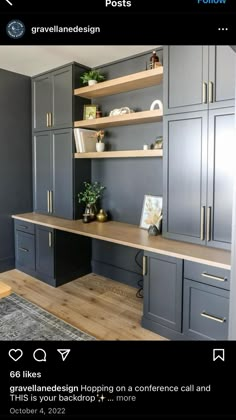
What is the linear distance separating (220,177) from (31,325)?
163 centimetres

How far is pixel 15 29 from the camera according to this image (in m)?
0.78

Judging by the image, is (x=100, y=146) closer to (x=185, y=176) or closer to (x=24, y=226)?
→ (x=185, y=176)

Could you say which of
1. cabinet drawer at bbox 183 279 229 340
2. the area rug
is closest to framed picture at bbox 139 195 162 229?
cabinet drawer at bbox 183 279 229 340

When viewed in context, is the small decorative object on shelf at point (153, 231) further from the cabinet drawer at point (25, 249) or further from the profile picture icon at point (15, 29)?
the profile picture icon at point (15, 29)

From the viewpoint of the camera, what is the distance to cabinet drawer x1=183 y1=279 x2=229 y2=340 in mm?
1566

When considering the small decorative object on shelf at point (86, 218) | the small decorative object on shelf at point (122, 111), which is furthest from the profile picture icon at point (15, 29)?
the small decorative object on shelf at point (86, 218)

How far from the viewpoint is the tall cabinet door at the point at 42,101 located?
294 cm

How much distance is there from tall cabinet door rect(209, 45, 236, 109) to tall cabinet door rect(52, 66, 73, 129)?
1471mm
